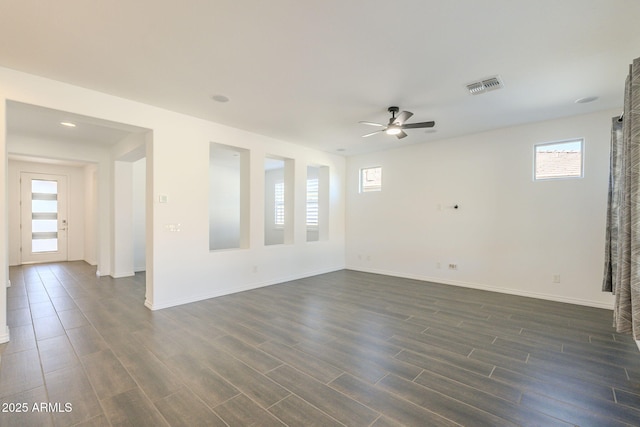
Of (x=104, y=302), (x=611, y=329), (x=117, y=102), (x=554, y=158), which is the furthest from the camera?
(x=554, y=158)

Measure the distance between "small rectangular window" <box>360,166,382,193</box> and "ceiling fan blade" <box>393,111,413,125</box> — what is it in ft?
9.38

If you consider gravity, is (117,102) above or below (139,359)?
above

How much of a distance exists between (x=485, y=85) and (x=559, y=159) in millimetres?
2443

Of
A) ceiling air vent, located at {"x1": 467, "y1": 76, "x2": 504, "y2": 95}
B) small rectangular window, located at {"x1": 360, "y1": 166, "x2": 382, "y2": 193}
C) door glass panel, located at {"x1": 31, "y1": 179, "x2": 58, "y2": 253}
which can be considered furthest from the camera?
door glass panel, located at {"x1": 31, "y1": 179, "x2": 58, "y2": 253}

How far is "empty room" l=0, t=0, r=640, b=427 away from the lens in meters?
2.10

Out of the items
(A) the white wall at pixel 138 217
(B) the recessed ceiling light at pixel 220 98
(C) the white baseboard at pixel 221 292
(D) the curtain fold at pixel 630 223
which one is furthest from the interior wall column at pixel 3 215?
(D) the curtain fold at pixel 630 223

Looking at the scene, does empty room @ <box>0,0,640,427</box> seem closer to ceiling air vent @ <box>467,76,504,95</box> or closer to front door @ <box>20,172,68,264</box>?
ceiling air vent @ <box>467,76,504,95</box>

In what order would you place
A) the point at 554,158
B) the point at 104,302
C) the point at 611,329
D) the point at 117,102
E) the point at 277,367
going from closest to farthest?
the point at 277,367 → the point at 611,329 → the point at 117,102 → the point at 104,302 → the point at 554,158

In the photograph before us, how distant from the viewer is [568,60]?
110 inches

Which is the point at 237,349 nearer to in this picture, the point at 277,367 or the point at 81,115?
the point at 277,367

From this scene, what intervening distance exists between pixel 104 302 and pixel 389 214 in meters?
5.54

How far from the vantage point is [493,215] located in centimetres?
519

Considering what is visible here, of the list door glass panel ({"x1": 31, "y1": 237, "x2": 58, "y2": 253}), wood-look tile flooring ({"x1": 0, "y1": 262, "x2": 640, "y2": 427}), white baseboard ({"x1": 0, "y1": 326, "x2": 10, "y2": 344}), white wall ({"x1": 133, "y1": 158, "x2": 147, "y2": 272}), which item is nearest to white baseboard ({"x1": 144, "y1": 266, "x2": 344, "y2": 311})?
wood-look tile flooring ({"x1": 0, "y1": 262, "x2": 640, "y2": 427})

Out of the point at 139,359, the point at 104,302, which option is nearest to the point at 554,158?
the point at 139,359
